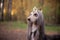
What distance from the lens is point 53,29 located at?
2.02 meters

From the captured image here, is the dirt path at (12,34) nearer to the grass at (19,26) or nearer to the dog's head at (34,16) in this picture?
the grass at (19,26)

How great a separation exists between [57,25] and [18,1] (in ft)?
1.73

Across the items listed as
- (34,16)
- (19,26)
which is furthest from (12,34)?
(34,16)

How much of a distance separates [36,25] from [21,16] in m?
0.22

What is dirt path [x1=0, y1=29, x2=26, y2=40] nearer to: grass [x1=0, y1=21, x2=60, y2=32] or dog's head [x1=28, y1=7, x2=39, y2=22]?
grass [x1=0, y1=21, x2=60, y2=32]

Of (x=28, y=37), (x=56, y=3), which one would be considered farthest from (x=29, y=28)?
(x=56, y=3)

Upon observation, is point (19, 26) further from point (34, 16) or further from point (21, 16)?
point (34, 16)

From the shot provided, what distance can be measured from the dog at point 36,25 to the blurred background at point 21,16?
0.08 meters

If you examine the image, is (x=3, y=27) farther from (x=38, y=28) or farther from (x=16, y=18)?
(x=38, y=28)

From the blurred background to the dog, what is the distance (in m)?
0.08

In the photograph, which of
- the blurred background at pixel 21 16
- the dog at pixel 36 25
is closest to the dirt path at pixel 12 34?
the blurred background at pixel 21 16

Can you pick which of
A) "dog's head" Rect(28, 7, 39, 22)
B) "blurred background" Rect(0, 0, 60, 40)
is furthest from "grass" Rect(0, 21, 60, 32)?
"dog's head" Rect(28, 7, 39, 22)

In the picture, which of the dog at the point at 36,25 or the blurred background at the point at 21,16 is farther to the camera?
the blurred background at the point at 21,16

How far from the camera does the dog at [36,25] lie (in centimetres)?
192
